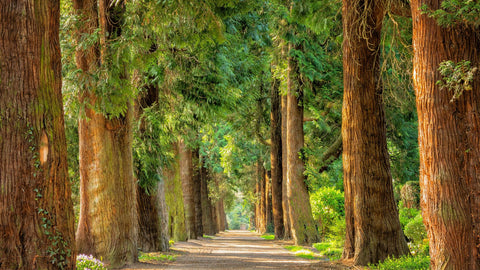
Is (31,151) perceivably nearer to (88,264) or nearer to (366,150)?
(88,264)

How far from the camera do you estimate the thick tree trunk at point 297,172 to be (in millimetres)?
20516

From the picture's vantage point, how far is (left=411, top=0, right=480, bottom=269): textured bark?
22.4 ft

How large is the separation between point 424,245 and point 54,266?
10.3 meters

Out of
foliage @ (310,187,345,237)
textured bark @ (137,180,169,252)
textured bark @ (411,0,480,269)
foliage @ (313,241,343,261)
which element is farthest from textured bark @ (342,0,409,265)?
foliage @ (310,187,345,237)

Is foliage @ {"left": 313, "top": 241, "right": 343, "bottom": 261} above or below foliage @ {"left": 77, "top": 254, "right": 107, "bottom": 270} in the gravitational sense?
below

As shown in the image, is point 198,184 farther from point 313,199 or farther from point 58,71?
point 58,71

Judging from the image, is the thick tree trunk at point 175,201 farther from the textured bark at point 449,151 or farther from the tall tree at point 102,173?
the textured bark at point 449,151

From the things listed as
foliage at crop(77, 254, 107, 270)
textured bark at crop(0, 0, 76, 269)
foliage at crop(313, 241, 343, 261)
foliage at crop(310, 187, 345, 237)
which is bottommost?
foliage at crop(313, 241, 343, 261)

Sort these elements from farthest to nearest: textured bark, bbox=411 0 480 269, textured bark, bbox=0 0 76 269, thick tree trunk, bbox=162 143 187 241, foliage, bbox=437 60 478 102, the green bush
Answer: thick tree trunk, bbox=162 143 187 241 → the green bush → textured bark, bbox=411 0 480 269 → foliage, bbox=437 60 478 102 → textured bark, bbox=0 0 76 269

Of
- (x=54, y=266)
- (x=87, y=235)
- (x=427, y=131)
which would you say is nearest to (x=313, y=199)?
(x=87, y=235)

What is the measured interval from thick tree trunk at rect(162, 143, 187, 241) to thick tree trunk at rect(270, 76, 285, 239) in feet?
20.1

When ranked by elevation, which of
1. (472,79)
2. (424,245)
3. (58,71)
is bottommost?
(424,245)

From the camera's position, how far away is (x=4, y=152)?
638 cm

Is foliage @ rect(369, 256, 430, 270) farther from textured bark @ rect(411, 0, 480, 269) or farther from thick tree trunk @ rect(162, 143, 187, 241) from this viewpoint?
thick tree trunk @ rect(162, 143, 187, 241)
